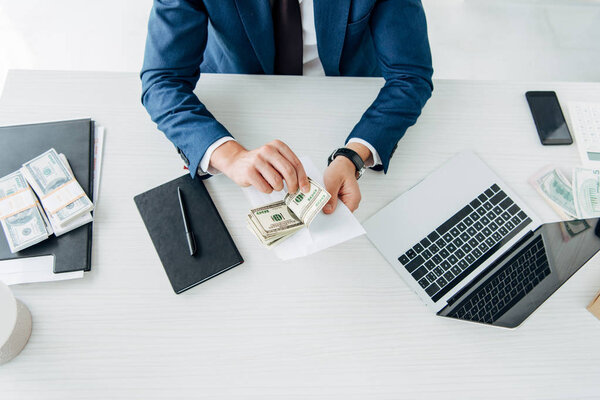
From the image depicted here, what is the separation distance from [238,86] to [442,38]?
156 centimetres

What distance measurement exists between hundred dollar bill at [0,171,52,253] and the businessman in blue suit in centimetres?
32

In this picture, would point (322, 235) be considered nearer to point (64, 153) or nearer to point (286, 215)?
point (286, 215)

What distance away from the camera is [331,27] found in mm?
1048

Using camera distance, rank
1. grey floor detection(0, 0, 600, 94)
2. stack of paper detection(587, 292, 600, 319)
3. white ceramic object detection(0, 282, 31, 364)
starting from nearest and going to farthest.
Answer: white ceramic object detection(0, 282, 31, 364) < stack of paper detection(587, 292, 600, 319) < grey floor detection(0, 0, 600, 94)

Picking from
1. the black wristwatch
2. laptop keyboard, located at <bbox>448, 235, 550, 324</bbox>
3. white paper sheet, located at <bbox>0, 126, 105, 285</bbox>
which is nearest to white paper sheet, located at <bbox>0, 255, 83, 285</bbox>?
white paper sheet, located at <bbox>0, 126, 105, 285</bbox>

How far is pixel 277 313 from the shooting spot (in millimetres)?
875

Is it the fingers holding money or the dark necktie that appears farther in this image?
the dark necktie

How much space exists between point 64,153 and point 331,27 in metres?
0.70

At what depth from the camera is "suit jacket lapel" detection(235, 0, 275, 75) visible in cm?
101

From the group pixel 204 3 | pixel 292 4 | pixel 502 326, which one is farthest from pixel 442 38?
pixel 502 326

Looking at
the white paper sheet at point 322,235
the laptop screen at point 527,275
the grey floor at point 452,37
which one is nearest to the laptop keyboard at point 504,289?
the laptop screen at point 527,275

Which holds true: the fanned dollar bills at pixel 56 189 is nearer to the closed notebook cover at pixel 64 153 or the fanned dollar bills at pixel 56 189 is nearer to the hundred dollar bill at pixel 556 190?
the closed notebook cover at pixel 64 153

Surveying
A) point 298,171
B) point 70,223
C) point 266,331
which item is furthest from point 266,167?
point 70,223

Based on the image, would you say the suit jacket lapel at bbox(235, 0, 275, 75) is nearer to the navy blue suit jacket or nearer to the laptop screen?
the navy blue suit jacket
